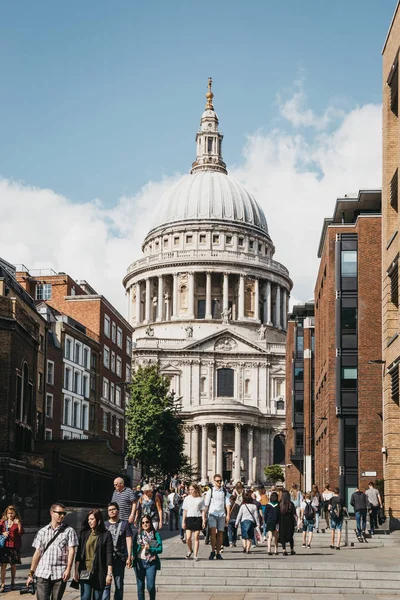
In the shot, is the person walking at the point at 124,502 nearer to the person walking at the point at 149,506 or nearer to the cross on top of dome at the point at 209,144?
the person walking at the point at 149,506

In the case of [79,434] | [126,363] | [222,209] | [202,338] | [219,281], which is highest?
[222,209]

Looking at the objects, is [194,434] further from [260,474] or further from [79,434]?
[79,434]

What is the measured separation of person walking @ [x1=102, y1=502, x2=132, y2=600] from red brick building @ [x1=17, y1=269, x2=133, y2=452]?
48734 mm

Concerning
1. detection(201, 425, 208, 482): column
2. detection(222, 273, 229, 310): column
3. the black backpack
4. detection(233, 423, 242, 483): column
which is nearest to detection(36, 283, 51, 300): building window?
the black backpack

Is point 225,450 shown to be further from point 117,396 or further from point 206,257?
point 117,396

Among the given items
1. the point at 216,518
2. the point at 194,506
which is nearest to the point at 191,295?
the point at 216,518

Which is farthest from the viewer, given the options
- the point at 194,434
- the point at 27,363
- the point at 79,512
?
the point at 194,434

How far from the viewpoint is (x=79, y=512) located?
38.4 metres

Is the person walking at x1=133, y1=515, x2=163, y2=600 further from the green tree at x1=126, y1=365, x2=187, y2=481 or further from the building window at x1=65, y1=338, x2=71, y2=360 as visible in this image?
the green tree at x1=126, y1=365, x2=187, y2=481

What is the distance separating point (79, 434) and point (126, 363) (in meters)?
14.9

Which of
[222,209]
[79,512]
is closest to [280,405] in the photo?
[222,209]

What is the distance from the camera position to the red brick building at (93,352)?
6819 cm

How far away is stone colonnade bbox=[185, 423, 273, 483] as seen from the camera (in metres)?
127

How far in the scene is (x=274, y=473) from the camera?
120 meters
